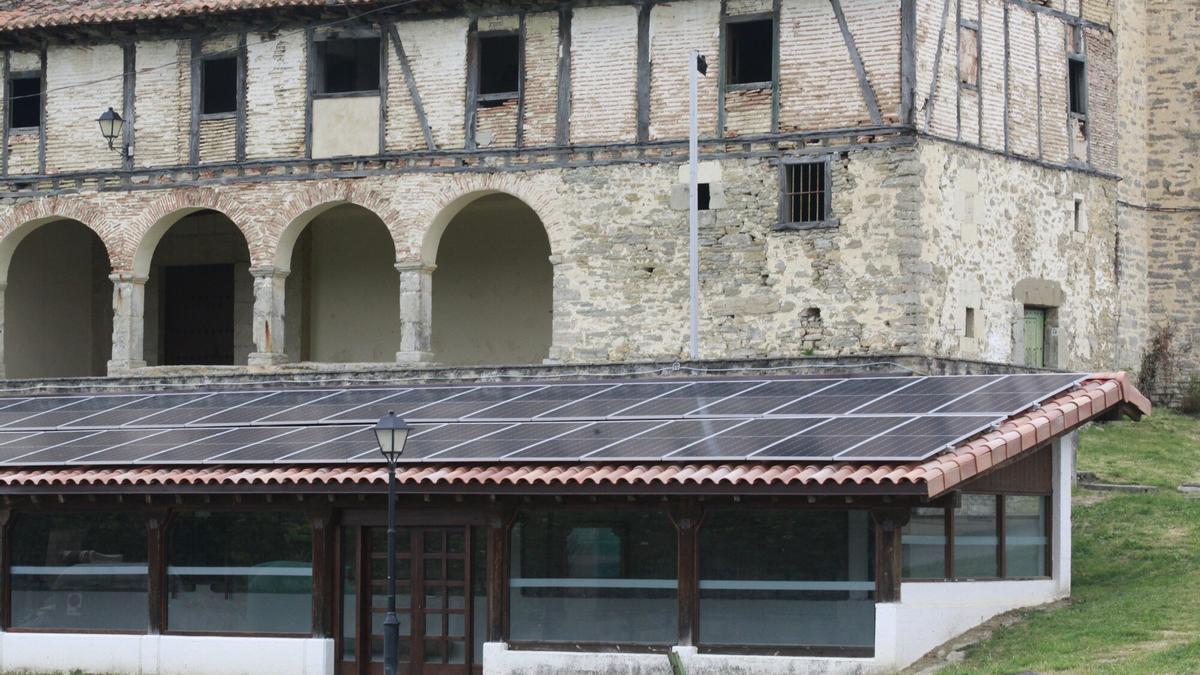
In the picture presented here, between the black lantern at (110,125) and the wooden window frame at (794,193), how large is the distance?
11113 mm

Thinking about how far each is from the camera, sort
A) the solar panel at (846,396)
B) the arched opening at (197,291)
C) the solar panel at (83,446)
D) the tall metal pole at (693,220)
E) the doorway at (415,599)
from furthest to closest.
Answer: the arched opening at (197,291) < the tall metal pole at (693,220) < the solar panel at (83,446) < the doorway at (415,599) < the solar panel at (846,396)

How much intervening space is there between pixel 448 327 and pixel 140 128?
6018 mm

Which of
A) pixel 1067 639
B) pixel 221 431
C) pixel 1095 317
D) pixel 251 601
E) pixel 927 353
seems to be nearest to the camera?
pixel 1067 639

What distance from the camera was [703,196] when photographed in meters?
31.2

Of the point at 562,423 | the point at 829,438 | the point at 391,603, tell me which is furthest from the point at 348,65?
the point at 829,438

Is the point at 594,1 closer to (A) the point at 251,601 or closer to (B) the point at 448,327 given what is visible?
(B) the point at 448,327

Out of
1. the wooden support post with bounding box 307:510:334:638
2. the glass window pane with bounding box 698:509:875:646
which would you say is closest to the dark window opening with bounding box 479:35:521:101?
the wooden support post with bounding box 307:510:334:638

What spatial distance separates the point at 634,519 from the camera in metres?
22.2

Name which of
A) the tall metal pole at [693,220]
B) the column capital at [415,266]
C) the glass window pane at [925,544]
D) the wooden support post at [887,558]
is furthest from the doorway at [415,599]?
the column capital at [415,266]

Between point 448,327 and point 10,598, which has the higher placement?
point 448,327

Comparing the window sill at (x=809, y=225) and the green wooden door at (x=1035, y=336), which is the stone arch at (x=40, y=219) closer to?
the window sill at (x=809, y=225)

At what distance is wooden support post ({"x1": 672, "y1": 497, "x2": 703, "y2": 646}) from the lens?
2177 centimetres

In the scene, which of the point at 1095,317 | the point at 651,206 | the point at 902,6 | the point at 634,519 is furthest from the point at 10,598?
the point at 1095,317

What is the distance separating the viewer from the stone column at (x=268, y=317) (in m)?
33.6
